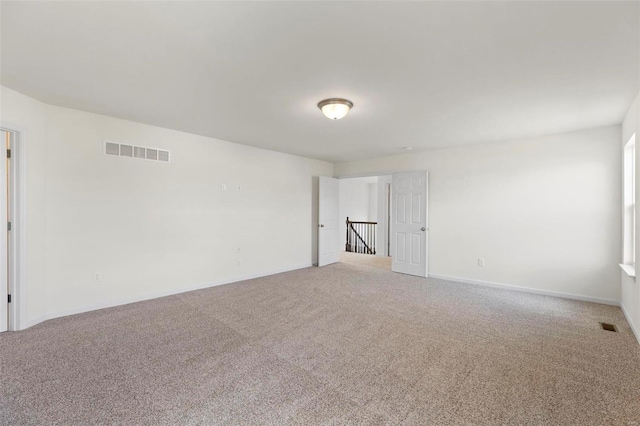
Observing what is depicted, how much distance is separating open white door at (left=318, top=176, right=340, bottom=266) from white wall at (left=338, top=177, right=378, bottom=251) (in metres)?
3.25

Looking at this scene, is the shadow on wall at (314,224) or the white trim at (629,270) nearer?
the white trim at (629,270)

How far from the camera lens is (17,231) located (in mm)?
2939

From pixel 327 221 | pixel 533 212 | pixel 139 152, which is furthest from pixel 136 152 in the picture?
pixel 533 212

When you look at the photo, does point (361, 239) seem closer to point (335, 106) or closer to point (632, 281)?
point (632, 281)

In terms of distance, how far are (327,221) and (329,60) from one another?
4665mm

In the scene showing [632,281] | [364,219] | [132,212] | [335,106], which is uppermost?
[335,106]

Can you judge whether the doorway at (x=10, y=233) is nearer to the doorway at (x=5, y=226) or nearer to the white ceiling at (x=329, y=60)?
the doorway at (x=5, y=226)

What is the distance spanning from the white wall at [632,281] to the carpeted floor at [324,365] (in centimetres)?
16

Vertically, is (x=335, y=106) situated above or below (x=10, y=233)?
above

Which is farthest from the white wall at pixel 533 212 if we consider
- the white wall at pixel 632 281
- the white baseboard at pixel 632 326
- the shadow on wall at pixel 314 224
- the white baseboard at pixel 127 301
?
the white baseboard at pixel 127 301

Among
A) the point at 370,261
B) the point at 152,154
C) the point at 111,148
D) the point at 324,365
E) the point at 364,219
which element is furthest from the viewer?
the point at 364,219

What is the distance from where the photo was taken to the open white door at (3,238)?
290cm

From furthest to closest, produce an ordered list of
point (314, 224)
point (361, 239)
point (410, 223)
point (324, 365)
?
point (361, 239)
point (314, 224)
point (410, 223)
point (324, 365)

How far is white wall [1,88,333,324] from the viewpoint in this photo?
318cm
